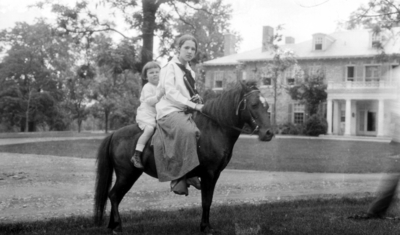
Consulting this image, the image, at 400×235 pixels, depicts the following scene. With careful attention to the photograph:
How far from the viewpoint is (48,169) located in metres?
13.0

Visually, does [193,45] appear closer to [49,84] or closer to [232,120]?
[232,120]

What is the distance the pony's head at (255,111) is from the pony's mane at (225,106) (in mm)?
108

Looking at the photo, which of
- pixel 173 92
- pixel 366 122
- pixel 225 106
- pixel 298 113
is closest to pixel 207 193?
pixel 225 106

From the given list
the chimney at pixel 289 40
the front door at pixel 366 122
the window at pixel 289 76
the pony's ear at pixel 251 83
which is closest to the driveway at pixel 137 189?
the pony's ear at pixel 251 83

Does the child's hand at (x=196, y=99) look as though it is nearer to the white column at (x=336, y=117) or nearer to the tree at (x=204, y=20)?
the tree at (x=204, y=20)

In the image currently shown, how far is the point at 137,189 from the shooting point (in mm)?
9945

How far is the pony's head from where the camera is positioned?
17.2ft

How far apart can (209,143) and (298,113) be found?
3953 cm

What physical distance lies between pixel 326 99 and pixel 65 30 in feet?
103

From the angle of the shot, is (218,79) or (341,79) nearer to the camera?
(341,79)

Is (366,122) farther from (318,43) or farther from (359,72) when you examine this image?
(318,43)

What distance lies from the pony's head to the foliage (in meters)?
36.1

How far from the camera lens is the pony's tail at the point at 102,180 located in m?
6.24

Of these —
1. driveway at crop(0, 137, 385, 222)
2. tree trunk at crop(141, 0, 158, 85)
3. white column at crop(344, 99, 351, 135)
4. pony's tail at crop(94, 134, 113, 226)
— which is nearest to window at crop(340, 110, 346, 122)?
white column at crop(344, 99, 351, 135)
